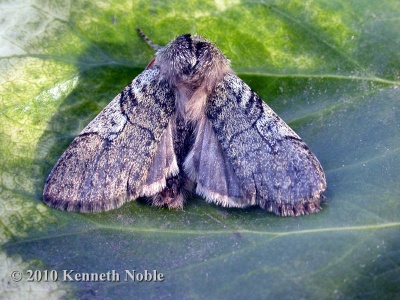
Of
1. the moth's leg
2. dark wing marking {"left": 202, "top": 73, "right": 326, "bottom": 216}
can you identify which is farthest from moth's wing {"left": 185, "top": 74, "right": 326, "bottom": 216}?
the moth's leg

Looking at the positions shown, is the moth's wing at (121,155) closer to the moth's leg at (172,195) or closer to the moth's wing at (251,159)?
the moth's leg at (172,195)

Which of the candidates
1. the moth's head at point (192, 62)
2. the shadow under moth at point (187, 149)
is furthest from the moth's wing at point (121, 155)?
the moth's head at point (192, 62)

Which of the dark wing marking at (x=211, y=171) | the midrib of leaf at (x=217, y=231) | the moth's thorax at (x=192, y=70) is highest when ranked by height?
the moth's thorax at (x=192, y=70)

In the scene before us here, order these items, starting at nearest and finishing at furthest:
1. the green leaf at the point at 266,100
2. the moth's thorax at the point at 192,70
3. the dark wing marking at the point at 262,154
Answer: the green leaf at the point at 266,100, the dark wing marking at the point at 262,154, the moth's thorax at the point at 192,70

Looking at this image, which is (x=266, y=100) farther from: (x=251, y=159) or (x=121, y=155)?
(x=121, y=155)

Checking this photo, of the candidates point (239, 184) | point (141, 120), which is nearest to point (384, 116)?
point (239, 184)

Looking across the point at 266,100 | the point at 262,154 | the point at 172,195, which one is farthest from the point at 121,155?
the point at 266,100

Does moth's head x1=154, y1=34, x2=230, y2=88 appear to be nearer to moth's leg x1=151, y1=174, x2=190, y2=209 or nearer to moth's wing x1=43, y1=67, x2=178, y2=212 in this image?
moth's wing x1=43, y1=67, x2=178, y2=212
